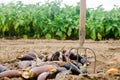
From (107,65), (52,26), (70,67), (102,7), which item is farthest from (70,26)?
(70,67)

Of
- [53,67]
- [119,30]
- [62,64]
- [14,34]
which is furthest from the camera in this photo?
[14,34]

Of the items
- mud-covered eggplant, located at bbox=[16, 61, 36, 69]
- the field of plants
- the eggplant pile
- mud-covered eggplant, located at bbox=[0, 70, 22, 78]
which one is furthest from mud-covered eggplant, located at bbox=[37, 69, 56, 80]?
the field of plants

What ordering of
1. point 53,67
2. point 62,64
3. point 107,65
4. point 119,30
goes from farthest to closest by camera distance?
point 119,30
point 107,65
point 62,64
point 53,67

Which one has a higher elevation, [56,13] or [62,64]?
[56,13]

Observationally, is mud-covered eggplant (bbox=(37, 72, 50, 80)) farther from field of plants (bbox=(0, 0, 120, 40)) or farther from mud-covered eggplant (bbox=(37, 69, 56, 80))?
field of plants (bbox=(0, 0, 120, 40))

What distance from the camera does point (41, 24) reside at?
8.79 m

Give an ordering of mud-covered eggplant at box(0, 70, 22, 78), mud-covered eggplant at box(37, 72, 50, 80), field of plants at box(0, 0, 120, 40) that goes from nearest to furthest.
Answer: mud-covered eggplant at box(37, 72, 50, 80) < mud-covered eggplant at box(0, 70, 22, 78) < field of plants at box(0, 0, 120, 40)

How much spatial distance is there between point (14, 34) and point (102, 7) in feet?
8.09

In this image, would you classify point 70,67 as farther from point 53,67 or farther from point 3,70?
point 3,70

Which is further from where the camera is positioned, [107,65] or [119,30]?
[119,30]

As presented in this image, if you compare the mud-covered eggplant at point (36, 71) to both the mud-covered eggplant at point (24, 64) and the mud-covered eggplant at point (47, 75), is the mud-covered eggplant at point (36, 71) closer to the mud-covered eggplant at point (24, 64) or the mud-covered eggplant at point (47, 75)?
the mud-covered eggplant at point (47, 75)

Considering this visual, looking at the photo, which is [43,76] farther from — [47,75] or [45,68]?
[45,68]

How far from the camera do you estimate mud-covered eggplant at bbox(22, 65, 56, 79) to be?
10.5 feet

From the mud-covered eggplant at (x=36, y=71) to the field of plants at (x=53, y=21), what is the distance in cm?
516
